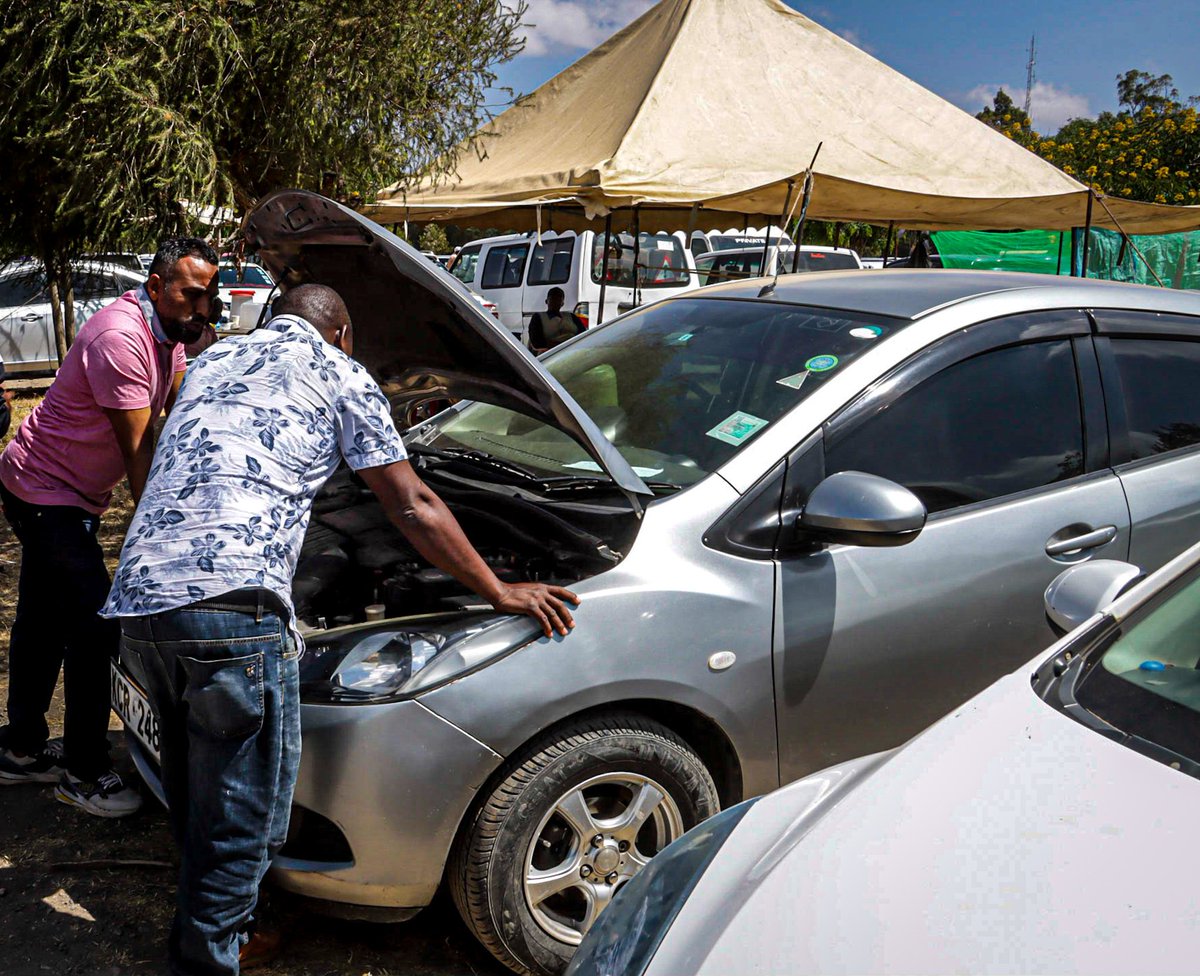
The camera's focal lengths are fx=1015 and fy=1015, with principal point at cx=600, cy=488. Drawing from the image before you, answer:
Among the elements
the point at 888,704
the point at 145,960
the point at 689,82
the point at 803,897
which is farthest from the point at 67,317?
the point at 803,897

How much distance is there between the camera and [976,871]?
1.47 m

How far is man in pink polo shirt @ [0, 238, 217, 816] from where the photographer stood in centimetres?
305

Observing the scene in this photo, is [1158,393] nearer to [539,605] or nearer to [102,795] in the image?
[539,605]

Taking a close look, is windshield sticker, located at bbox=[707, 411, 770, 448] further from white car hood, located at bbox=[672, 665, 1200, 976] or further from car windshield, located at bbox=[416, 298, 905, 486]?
white car hood, located at bbox=[672, 665, 1200, 976]

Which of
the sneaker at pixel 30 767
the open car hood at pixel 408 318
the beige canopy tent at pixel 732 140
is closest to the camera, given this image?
the open car hood at pixel 408 318

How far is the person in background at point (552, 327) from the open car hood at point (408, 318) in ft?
22.7

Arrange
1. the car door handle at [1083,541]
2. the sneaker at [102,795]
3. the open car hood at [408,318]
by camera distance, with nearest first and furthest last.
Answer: the open car hood at [408,318] → the car door handle at [1083,541] → the sneaker at [102,795]

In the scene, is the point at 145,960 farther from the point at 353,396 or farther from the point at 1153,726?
the point at 1153,726

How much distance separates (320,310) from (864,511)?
1.39m

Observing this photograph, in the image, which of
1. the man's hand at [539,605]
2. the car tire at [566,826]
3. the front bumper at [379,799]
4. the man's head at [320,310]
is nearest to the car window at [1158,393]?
the car tire at [566,826]

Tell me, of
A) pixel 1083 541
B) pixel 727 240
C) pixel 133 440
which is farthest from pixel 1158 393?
pixel 727 240

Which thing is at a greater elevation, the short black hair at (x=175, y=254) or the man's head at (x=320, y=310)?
the short black hair at (x=175, y=254)

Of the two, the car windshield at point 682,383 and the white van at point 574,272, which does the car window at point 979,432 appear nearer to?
the car windshield at point 682,383

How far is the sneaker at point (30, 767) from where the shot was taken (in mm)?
3473
